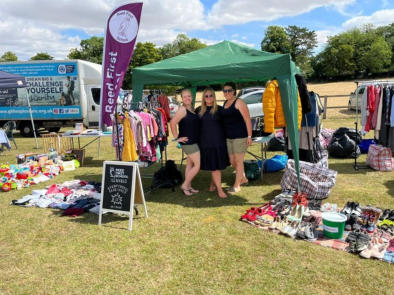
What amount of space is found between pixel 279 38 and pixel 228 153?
6386cm

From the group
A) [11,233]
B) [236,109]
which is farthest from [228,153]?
[11,233]

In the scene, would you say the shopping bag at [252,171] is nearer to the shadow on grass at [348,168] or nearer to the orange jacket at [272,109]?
the orange jacket at [272,109]

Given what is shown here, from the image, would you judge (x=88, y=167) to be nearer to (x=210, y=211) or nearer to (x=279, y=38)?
(x=210, y=211)

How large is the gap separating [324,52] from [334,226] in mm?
61138

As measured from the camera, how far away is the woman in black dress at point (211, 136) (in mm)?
4805

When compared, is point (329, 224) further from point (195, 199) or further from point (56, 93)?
point (56, 93)

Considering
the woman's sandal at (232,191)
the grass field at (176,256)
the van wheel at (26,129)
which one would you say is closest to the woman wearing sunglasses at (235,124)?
the woman's sandal at (232,191)

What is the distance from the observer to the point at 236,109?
4.78m

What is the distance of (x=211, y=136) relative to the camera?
484 cm

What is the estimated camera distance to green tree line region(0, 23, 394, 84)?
2029 inches

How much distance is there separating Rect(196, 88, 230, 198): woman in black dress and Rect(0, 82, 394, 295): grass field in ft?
2.11

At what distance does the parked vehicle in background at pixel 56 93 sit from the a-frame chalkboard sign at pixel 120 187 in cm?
947

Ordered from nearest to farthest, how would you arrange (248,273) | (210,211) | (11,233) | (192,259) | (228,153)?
(248,273)
(192,259)
(11,233)
(210,211)
(228,153)

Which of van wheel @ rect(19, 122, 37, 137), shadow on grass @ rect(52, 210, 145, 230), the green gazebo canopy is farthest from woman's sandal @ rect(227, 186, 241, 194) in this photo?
van wheel @ rect(19, 122, 37, 137)
